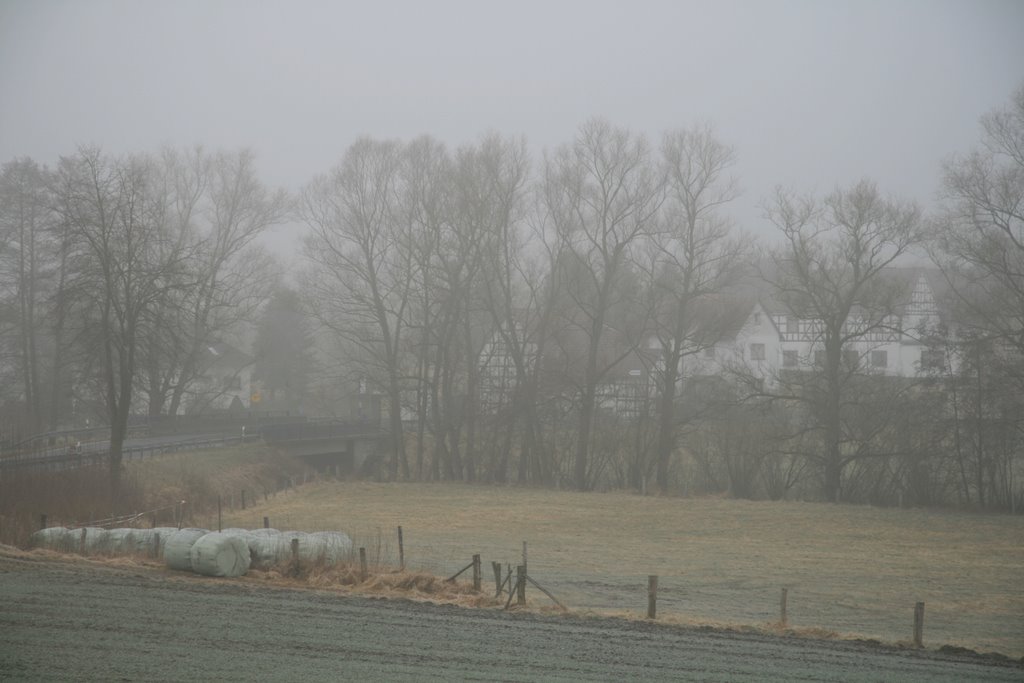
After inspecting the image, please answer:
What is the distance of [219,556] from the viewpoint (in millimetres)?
18969

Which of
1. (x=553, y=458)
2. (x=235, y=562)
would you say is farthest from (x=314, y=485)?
(x=235, y=562)

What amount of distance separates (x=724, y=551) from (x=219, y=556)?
13.6m

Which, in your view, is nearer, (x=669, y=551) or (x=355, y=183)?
(x=669, y=551)

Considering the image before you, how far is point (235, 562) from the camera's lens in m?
19.3

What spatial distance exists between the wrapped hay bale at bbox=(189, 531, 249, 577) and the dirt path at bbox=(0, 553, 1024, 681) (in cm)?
147

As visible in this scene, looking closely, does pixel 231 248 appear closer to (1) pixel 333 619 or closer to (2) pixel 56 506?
(2) pixel 56 506

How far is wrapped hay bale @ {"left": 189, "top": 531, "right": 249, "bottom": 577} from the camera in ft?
62.1

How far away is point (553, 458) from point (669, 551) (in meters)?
22.5

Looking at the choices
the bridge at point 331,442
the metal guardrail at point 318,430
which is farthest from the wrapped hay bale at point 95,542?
the metal guardrail at point 318,430

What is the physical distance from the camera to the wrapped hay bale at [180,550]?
19.2 metres

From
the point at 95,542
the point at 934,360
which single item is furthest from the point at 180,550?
the point at 934,360

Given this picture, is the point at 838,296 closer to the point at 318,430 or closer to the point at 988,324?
the point at 988,324

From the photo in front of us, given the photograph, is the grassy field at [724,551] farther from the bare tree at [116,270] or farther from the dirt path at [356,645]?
the bare tree at [116,270]

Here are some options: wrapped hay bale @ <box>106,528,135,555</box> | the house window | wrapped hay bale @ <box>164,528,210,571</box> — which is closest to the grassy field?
wrapped hay bale @ <box>164,528,210,571</box>
